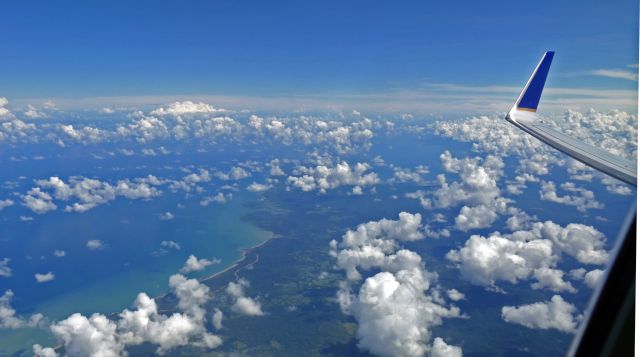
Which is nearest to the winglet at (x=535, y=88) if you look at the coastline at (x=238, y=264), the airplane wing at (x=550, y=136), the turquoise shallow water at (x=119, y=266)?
the airplane wing at (x=550, y=136)

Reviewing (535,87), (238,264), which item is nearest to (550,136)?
(535,87)

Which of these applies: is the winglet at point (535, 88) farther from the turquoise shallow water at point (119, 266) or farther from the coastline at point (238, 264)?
the coastline at point (238, 264)

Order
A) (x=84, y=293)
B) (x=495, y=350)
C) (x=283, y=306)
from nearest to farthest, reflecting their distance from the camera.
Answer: (x=495, y=350) → (x=283, y=306) → (x=84, y=293)

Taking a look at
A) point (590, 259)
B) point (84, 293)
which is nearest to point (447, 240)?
point (590, 259)

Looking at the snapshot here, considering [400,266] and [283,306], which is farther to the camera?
[400,266]

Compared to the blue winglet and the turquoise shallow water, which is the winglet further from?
the turquoise shallow water

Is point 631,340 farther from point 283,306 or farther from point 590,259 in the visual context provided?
point 590,259

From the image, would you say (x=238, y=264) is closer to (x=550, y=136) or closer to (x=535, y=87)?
(x=535, y=87)
